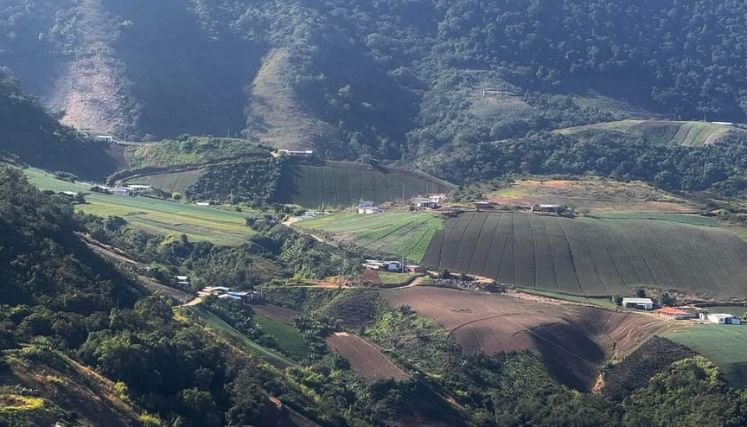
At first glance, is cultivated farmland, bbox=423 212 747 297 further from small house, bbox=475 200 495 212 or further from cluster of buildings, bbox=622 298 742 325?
small house, bbox=475 200 495 212

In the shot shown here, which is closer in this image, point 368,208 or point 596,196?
point 596,196

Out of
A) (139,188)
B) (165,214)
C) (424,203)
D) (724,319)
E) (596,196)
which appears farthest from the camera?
(139,188)

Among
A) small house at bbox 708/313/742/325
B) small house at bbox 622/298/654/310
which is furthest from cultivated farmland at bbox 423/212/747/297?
small house at bbox 708/313/742/325

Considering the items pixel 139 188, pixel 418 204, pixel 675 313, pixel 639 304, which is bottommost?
pixel 675 313

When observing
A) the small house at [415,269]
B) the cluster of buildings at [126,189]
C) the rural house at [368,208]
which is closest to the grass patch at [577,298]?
the small house at [415,269]

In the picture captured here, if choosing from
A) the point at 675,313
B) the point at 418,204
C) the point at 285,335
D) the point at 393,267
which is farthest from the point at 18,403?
the point at 418,204

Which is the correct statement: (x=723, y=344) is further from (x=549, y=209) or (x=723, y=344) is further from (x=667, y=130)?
(x=667, y=130)
